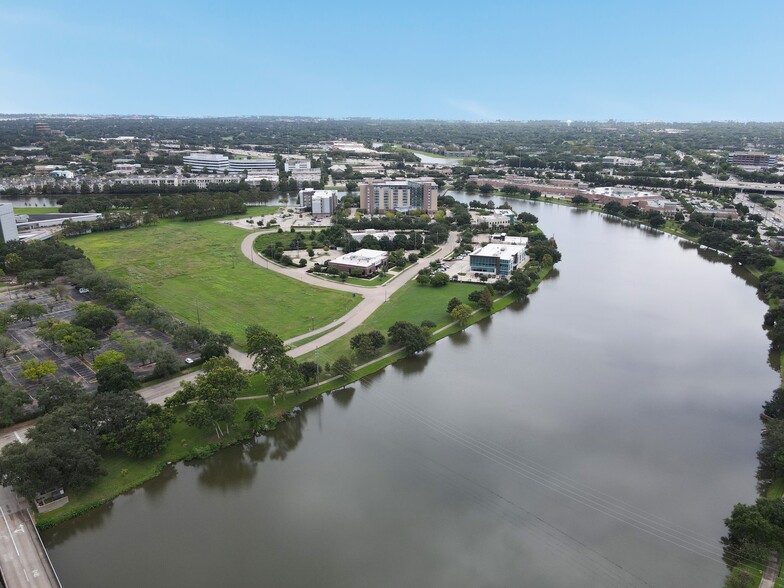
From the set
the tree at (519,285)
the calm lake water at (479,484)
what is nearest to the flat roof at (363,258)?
the tree at (519,285)

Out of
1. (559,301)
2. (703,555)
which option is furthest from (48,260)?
(703,555)

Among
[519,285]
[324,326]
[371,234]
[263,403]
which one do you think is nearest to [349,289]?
[324,326]

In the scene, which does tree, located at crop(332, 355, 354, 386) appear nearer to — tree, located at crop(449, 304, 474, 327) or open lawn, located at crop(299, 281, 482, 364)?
open lawn, located at crop(299, 281, 482, 364)

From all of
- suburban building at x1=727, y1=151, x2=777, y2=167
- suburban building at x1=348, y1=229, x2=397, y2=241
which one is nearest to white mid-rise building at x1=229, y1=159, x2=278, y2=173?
suburban building at x1=348, y1=229, x2=397, y2=241

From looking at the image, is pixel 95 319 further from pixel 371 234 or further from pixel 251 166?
pixel 251 166

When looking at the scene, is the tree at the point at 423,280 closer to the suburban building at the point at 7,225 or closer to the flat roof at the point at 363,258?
the flat roof at the point at 363,258
